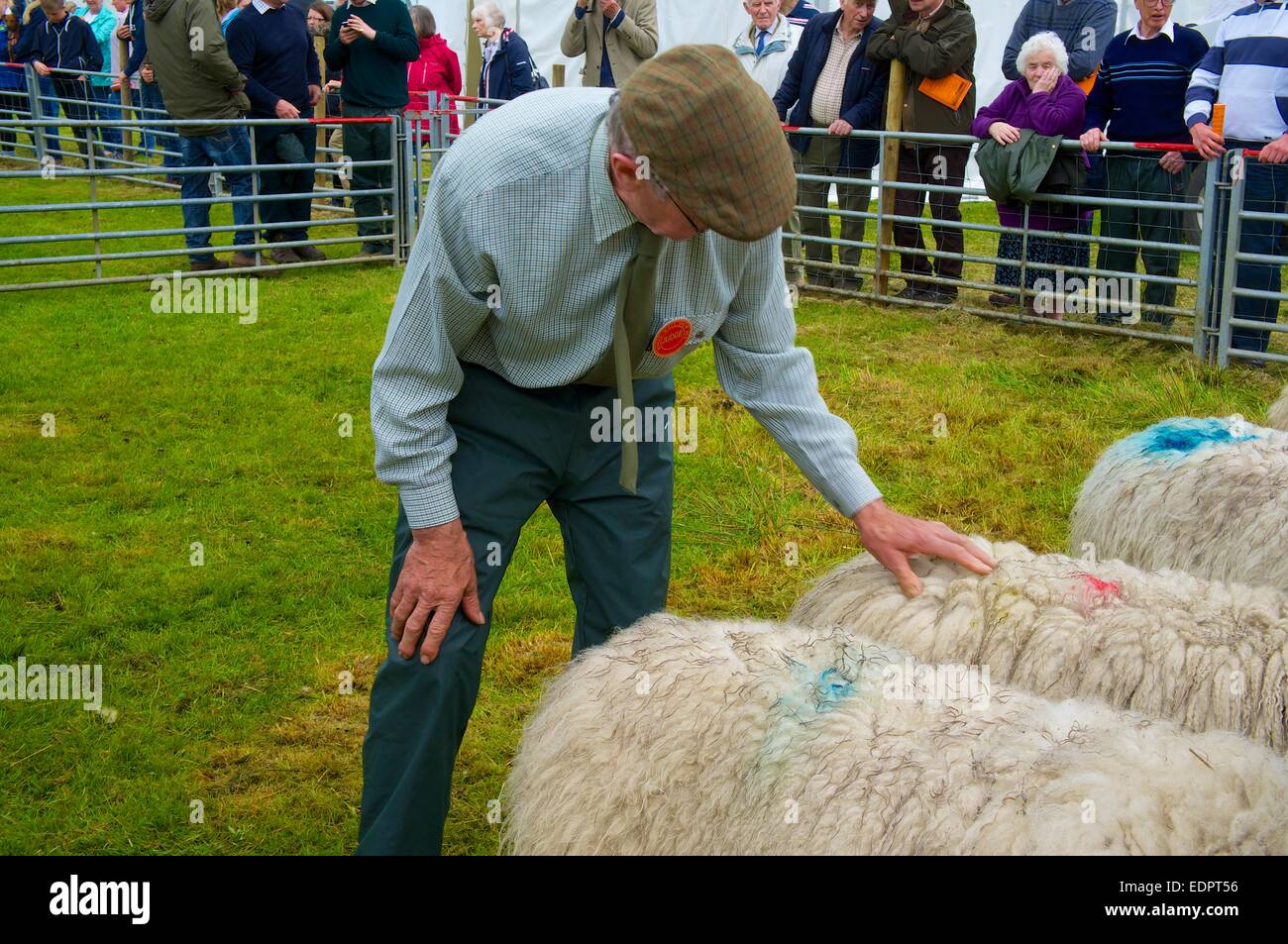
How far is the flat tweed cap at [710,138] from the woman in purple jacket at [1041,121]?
6.57 m

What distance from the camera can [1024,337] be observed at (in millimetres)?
7918

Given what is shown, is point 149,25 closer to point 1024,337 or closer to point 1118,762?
point 1024,337

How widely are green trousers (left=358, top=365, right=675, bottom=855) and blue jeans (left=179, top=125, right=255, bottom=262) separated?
316 inches

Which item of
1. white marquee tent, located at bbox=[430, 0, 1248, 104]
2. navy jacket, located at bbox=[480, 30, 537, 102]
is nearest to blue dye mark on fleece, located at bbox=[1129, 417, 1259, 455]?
white marquee tent, located at bbox=[430, 0, 1248, 104]

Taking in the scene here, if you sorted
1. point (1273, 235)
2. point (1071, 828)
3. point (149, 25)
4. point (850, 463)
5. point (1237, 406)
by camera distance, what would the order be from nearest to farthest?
point (1071, 828), point (850, 463), point (1237, 406), point (1273, 235), point (149, 25)

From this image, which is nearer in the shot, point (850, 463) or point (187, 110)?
point (850, 463)

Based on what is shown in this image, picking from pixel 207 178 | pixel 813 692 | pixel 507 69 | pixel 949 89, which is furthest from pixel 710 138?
pixel 507 69

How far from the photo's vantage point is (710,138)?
2.04m

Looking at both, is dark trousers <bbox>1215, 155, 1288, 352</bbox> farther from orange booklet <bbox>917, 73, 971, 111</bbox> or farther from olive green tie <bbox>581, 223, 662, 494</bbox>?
olive green tie <bbox>581, 223, 662, 494</bbox>

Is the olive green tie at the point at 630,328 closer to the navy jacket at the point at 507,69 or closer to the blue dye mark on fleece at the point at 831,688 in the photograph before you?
the blue dye mark on fleece at the point at 831,688

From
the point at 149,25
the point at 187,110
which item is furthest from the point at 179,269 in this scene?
the point at 149,25

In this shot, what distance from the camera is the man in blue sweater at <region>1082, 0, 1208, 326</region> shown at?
768 centimetres

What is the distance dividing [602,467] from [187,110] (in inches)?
344

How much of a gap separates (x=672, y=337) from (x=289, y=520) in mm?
3253
